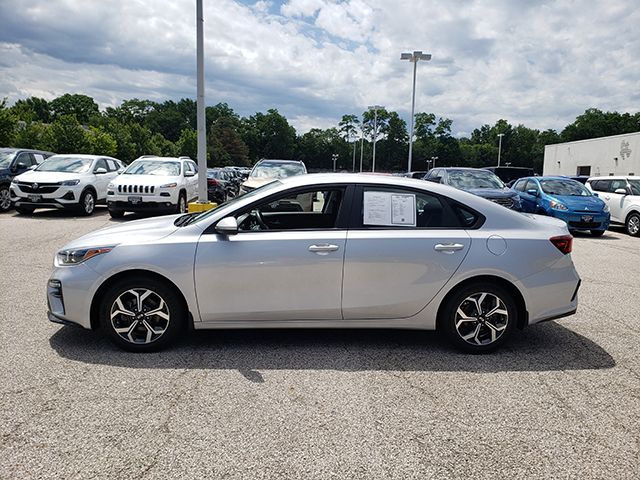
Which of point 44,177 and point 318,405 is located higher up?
point 44,177

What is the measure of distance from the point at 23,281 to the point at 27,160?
432 inches

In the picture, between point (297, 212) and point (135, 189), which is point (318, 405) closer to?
point (297, 212)

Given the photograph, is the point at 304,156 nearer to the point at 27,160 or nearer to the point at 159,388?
the point at 27,160

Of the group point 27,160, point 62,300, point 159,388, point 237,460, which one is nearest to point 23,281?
point 62,300

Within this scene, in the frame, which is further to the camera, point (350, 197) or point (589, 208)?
point (589, 208)

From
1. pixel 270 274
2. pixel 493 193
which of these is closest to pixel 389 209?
pixel 270 274

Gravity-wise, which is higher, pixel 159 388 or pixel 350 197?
pixel 350 197

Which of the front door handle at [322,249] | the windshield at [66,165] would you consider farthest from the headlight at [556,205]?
the windshield at [66,165]

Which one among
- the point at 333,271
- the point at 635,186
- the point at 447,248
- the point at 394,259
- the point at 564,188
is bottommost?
the point at 333,271

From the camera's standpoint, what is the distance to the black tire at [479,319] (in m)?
4.16

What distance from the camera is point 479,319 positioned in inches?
165

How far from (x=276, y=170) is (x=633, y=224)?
10.6 m

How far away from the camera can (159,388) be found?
3480mm

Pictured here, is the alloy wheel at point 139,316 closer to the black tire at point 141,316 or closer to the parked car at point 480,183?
the black tire at point 141,316
